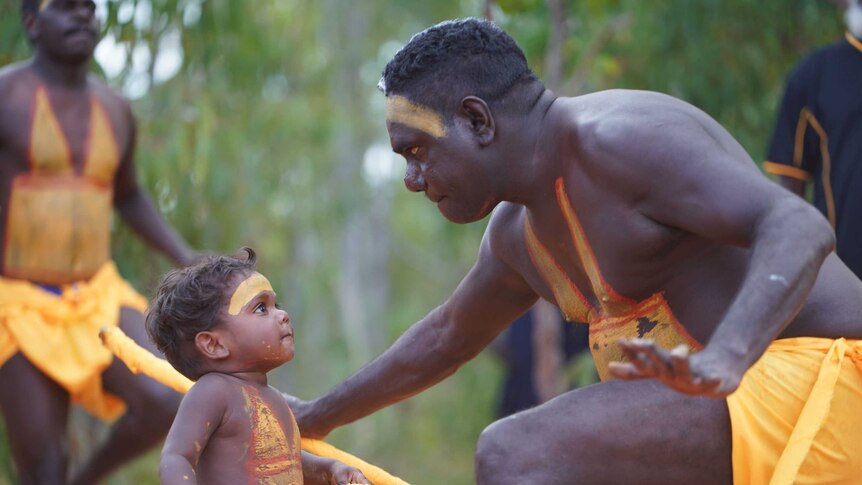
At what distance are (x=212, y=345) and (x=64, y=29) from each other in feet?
6.95

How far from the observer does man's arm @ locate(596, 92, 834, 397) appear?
2135 millimetres

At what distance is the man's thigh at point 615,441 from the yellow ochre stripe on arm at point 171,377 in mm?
660

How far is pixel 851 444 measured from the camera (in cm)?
267

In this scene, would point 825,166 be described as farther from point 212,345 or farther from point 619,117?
point 212,345

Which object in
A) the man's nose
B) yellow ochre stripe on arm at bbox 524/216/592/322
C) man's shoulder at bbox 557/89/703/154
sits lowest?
yellow ochre stripe on arm at bbox 524/216/592/322

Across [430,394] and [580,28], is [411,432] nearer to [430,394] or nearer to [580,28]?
[430,394]

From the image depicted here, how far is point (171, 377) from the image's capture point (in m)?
3.34

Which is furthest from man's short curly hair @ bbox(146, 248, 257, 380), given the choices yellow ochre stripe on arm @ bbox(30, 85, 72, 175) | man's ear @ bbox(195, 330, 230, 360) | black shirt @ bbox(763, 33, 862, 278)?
black shirt @ bbox(763, 33, 862, 278)

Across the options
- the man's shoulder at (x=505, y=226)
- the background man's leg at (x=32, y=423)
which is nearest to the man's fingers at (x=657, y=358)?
the man's shoulder at (x=505, y=226)

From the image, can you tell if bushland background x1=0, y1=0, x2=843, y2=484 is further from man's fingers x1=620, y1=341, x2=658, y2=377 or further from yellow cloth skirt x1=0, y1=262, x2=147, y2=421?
man's fingers x1=620, y1=341, x2=658, y2=377

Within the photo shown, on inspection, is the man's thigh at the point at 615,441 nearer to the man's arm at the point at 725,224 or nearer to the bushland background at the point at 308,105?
the man's arm at the point at 725,224

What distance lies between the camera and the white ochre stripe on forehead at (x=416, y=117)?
2.84m

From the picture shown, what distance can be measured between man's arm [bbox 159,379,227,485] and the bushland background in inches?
113

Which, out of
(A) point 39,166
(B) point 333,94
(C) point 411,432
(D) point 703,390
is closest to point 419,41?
(D) point 703,390
